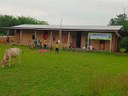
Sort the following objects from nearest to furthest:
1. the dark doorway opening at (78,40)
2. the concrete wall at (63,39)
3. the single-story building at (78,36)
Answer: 1. the single-story building at (78,36)
2. the concrete wall at (63,39)
3. the dark doorway opening at (78,40)

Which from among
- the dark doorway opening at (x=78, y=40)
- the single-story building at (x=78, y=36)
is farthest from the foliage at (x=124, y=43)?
the dark doorway opening at (x=78, y=40)

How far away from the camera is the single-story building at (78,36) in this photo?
139ft

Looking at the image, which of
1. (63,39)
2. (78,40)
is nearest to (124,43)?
(78,40)

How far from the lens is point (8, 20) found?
225 ft

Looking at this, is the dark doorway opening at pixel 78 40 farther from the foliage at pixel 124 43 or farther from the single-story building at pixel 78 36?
the foliage at pixel 124 43

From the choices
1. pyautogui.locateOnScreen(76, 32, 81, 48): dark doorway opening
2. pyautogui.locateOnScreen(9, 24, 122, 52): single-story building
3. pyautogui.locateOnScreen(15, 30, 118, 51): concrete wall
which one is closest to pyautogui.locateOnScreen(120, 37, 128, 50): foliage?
pyautogui.locateOnScreen(9, 24, 122, 52): single-story building

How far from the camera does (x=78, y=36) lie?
152ft

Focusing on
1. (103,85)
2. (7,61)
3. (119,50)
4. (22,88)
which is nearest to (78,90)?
(103,85)

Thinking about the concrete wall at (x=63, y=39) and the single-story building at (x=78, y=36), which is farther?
the concrete wall at (x=63, y=39)

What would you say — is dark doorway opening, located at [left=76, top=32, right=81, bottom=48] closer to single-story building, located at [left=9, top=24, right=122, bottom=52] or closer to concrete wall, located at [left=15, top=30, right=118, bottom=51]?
single-story building, located at [left=9, top=24, right=122, bottom=52]

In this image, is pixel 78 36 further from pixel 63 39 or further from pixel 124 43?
pixel 124 43

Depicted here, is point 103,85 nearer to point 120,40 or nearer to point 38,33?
point 120,40

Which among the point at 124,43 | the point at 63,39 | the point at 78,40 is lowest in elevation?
the point at 124,43

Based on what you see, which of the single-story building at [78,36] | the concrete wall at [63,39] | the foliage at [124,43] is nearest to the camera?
the foliage at [124,43]
